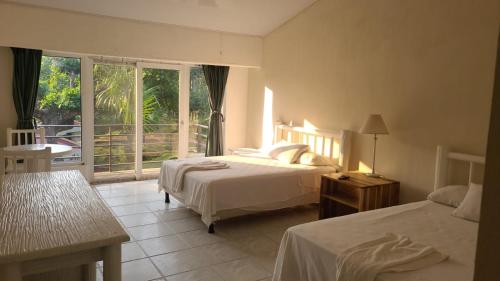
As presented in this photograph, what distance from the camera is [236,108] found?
256 inches

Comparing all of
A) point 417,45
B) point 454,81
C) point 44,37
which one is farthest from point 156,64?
point 454,81

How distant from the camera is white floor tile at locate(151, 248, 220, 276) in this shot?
296cm

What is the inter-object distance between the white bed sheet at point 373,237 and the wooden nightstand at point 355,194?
70 cm

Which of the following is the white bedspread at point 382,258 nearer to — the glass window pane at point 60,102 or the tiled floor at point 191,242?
the tiled floor at point 191,242

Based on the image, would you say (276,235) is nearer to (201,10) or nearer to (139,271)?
(139,271)

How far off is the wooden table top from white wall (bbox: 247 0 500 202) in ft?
9.83

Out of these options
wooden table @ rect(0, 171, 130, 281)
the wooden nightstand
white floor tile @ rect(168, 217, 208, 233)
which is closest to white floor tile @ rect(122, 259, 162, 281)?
white floor tile @ rect(168, 217, 208, 233)

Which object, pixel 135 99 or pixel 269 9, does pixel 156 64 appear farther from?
pixel 269 9

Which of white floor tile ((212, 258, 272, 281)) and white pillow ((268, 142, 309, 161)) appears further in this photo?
white pillow ((268, 142, 309, 161))

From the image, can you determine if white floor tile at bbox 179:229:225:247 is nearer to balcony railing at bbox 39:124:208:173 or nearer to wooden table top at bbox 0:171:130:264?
wooden table top at bbox 0:171:130:264

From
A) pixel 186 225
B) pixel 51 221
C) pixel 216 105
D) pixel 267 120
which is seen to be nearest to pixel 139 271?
pixel 186 225

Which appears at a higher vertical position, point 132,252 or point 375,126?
point 375,126

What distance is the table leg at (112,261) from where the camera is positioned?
4.57ft

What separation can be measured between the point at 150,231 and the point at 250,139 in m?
3.08
